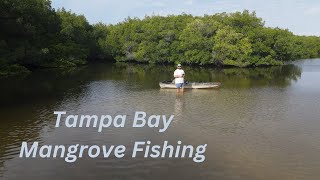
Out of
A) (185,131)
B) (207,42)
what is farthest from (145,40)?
(185,131)

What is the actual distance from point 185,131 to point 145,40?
8386cm

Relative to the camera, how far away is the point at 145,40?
4245 inches

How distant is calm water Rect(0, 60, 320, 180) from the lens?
60.3 feet

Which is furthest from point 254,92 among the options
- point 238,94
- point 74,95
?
point 74,95

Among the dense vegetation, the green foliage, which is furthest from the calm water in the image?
the green foliage

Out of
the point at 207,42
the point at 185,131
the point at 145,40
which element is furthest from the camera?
the point at 145,40

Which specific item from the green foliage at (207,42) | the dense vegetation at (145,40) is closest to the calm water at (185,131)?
the dense vegetation at (145,40)

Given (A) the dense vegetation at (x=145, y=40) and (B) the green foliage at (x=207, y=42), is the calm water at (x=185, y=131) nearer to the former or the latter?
(A) the dense vegetation at (x=145, y=40)

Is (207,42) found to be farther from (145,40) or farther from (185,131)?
(185,131)

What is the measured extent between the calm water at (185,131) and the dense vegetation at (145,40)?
2387cm

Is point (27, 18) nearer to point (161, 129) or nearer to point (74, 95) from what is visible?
point (74, 95)

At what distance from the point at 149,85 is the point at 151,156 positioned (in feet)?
103

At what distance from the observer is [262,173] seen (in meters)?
18.1

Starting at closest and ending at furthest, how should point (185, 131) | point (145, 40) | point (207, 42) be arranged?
point (185, 131)
point (207, 42)
point (145, 40)
